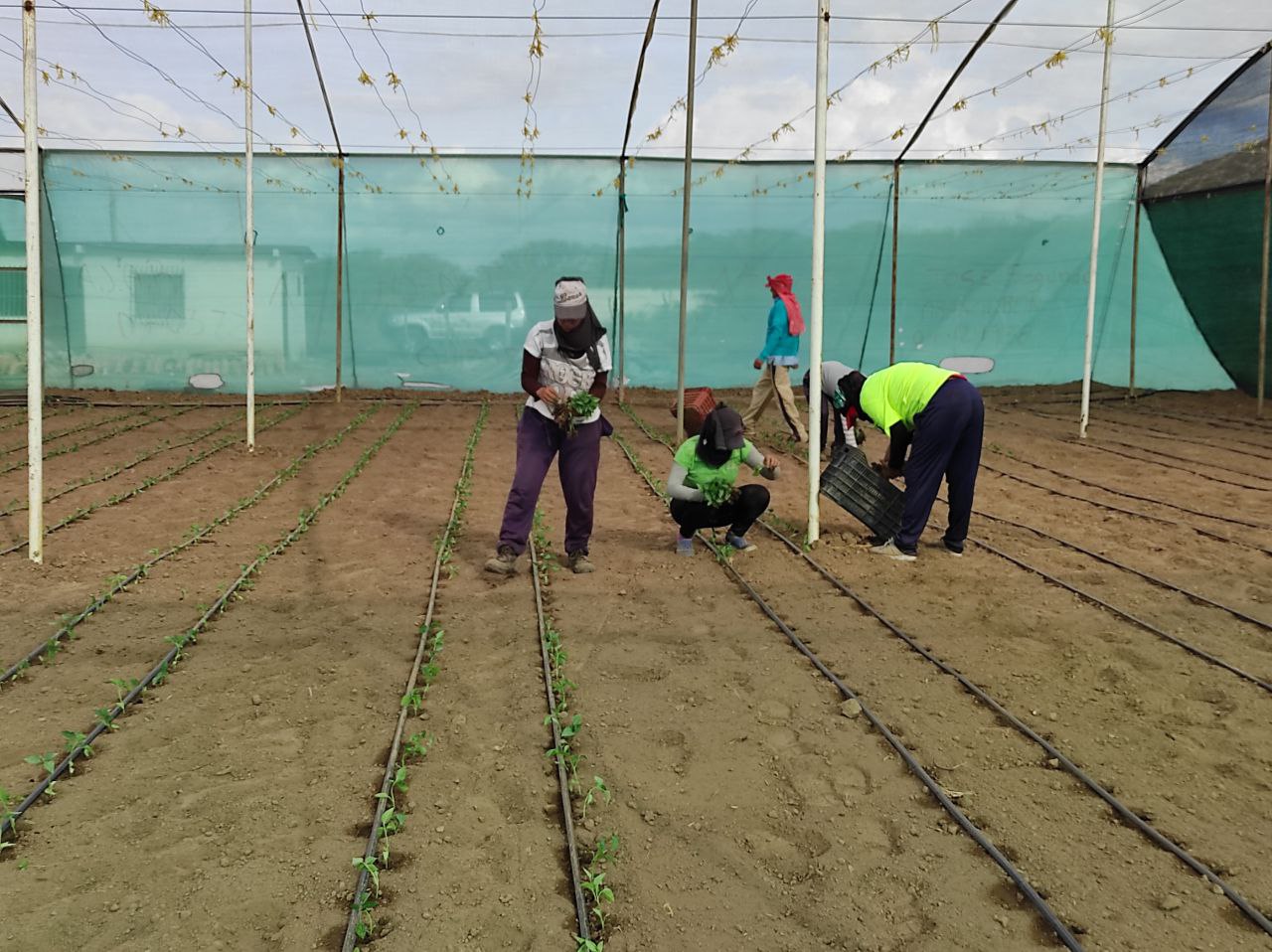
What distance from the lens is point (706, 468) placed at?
5.25 meters

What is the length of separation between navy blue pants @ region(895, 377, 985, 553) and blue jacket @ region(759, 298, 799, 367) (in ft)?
12.4

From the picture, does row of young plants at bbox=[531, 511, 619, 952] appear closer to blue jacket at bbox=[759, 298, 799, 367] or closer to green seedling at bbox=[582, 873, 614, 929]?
green seedling at bbox=[582, 873, 614, 929]

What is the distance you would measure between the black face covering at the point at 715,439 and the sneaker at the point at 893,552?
3.67 feet

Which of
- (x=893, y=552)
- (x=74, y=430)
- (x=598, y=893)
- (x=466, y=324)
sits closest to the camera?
(x=598, y=893)

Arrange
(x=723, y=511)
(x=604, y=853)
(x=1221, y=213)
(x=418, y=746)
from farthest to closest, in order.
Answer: (x=1221, y=213)
(x=723, y=511)
(x=418, y=746)
(x=604, y=853)

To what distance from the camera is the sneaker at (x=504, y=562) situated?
16.7 ft

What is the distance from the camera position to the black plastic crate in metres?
5.66

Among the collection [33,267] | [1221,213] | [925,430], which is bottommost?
[925,430]

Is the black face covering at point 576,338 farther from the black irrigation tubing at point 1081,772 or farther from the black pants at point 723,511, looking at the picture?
the black irrigation tubing at point 1081,772

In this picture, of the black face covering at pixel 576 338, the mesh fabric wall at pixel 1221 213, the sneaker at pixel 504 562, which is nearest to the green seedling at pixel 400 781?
the sneaker at pixel 504 562

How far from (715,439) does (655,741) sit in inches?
86.6

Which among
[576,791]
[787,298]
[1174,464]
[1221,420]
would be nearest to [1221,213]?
[1221,420]

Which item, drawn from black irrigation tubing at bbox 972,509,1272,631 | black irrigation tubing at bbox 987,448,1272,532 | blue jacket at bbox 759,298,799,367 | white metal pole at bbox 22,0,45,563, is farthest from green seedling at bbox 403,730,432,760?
blue jacket at bbox 759,298,799,367

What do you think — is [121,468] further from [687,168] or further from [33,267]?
[687,168]
